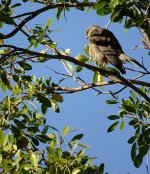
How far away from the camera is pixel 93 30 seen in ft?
21.3

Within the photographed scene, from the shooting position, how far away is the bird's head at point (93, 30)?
6269 mm

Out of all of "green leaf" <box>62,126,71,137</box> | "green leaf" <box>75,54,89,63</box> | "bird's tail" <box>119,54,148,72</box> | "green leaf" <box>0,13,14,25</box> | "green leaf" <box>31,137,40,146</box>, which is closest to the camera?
"green leaf" <box>62,126,71,137</box>

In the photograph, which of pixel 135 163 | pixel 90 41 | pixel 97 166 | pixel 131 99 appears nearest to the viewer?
pixel 97 166

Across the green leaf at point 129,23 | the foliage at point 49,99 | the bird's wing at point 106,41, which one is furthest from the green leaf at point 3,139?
the bird's wing at point 106,41

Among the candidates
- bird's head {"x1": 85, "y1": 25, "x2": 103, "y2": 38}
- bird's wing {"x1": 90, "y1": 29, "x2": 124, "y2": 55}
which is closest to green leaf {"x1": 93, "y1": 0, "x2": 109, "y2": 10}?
bird's wing {"x1": 90, "y1": 29, "x2": 124, "y2": 55}

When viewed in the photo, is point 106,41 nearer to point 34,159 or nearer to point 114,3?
point 114,3

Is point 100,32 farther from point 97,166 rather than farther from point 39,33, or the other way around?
point 97,166

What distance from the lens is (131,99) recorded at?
375 cm

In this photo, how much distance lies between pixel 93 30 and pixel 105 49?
116 cm

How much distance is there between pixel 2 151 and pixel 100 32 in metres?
3.97

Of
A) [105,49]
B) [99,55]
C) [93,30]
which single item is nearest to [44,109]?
[99,55]

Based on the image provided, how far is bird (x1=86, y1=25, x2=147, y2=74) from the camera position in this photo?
461 centimetres

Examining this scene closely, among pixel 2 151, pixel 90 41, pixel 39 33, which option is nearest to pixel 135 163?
pixel 2 151

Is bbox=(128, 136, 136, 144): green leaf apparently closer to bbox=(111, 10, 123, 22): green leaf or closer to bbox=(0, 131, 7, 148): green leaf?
bbox=(111, 10, 123, 22): green leaf
